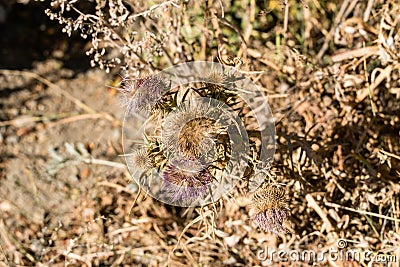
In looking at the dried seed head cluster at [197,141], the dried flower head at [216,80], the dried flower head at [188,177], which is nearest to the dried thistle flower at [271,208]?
the dried seed head cluster at [197,141]

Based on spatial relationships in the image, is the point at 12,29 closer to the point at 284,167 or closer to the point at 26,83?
the point at 26,83

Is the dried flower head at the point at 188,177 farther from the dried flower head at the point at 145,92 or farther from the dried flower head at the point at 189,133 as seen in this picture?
the dried flower head at the point at 145,92

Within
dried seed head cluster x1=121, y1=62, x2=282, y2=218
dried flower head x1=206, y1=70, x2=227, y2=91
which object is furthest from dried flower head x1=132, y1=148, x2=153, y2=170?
dried flower head x1=206, y1=70, x2=227, y2=91

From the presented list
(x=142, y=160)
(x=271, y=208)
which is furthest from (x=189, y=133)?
(x=271, y=208)

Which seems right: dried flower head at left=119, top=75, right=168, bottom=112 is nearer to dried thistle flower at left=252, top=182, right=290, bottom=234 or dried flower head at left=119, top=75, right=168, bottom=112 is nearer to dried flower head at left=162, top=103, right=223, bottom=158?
dried flower head at left=162, top=103, right=223, bottom=158

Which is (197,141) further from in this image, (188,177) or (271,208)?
(271,208)

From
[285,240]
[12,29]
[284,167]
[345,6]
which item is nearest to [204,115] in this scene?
[284,167]
